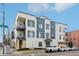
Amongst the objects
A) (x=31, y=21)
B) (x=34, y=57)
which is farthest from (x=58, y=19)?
(x=34, y=57)

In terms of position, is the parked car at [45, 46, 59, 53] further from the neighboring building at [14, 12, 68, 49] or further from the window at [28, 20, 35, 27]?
the window at [28, 20, 35, 27]

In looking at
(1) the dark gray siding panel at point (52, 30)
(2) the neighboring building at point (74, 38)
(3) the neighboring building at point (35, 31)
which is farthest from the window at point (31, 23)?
(2) the neighboring building at point (74, 38)

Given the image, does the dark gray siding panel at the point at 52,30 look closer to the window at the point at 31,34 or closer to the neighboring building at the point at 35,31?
the neighboring building at the point at 35,31

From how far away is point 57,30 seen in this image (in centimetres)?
272

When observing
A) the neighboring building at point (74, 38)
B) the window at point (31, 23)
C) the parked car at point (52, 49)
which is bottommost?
the parked car at point (52, 49)

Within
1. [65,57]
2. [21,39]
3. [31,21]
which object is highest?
[31,21]

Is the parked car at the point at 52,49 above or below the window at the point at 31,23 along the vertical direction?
below

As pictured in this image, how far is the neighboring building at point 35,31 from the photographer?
105 inches

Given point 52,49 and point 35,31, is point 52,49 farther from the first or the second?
point 35,31

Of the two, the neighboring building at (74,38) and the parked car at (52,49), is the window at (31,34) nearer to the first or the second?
the parked car at (52,49)

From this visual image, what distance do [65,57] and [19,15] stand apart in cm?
58

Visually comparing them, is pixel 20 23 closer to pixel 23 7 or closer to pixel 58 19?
pixel 23 7

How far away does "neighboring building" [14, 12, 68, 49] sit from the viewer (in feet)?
8.77

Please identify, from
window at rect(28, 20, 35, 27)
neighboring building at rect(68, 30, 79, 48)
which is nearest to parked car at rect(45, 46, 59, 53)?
neighboring building at rect(68, 30, 79, 48)
